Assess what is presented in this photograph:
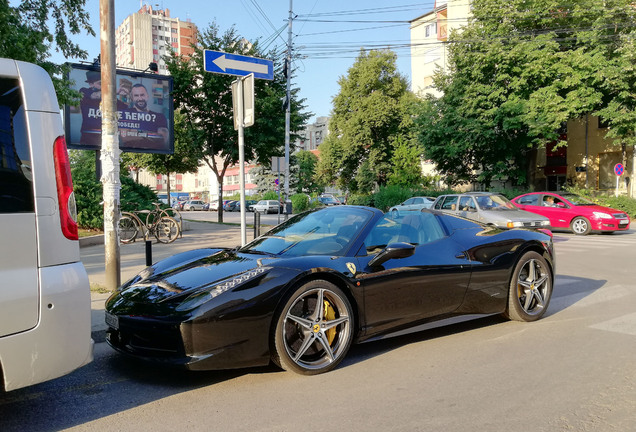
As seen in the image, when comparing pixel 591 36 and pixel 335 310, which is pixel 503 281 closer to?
pixel 335 310

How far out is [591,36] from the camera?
86.0 feet

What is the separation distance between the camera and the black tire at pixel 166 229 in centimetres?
1409

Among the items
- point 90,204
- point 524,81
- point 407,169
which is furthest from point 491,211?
point 407,169

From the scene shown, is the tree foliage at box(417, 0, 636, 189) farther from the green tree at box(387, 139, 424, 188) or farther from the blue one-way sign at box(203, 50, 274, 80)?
the blue one-way sign at box(203, 50, 274, 80)

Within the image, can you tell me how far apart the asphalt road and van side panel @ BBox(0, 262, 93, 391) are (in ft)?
1.34

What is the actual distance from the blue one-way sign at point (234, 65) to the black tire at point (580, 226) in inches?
554

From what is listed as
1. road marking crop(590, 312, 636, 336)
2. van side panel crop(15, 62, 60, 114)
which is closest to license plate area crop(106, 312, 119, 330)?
van side panel crop(15, 62, 60, 114)

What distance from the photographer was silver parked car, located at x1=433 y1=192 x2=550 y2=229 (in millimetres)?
13016

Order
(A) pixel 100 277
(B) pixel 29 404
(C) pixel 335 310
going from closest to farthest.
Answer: (B) pixel 29 404 < (C) pixel 335 310 < (A) pixel 100 277

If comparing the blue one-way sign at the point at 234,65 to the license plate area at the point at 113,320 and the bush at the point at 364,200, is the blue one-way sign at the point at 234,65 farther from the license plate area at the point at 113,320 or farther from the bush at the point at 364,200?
the bush at the point at 364,200

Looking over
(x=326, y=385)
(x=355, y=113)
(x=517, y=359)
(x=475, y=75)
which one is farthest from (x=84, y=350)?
(x=355, y=113)

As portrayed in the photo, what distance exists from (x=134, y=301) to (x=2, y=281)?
47.4 inches

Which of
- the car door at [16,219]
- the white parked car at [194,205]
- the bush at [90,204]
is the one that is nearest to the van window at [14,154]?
the car door at [16,219]

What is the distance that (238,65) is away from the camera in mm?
7305
